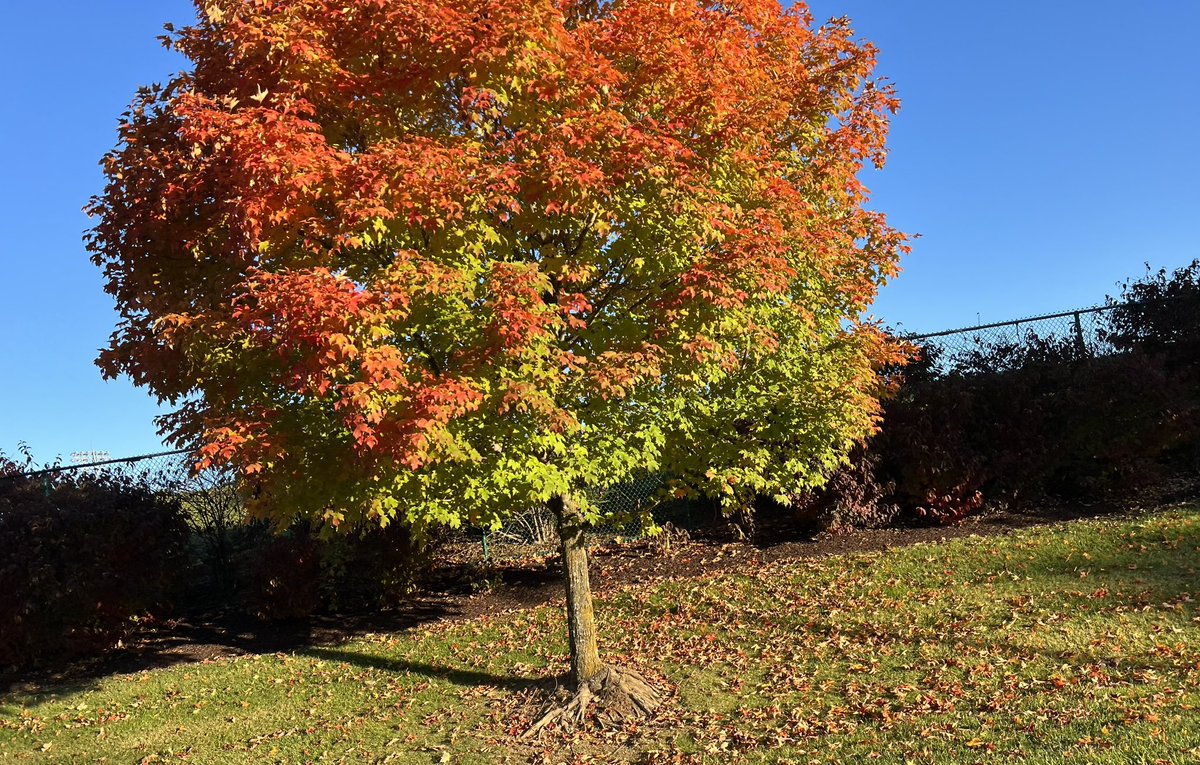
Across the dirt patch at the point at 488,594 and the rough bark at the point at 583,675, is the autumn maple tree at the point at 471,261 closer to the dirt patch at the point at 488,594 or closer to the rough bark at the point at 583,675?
the rough bark at the point at 583,675

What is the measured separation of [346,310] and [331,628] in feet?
22.6

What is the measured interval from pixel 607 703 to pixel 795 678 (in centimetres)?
149

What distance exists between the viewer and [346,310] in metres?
4.22

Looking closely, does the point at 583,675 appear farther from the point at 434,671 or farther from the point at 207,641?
the point at 207,641

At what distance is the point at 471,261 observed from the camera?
522 centimetres

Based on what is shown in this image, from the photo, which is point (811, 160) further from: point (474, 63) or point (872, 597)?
point (872, 597)

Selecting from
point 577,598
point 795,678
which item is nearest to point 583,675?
point 577,598

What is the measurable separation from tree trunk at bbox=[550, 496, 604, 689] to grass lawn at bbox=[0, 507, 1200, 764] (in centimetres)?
55

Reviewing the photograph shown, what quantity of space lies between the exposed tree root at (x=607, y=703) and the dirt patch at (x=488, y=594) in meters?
3.26

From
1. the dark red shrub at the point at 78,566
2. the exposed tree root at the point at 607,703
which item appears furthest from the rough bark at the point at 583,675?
the dark red shrub at the point at 78,566

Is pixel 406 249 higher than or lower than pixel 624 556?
higher

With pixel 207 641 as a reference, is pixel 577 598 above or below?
above

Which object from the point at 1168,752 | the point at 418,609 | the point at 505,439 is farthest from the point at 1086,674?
the point at 418,609

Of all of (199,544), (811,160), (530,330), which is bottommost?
(199,544)
